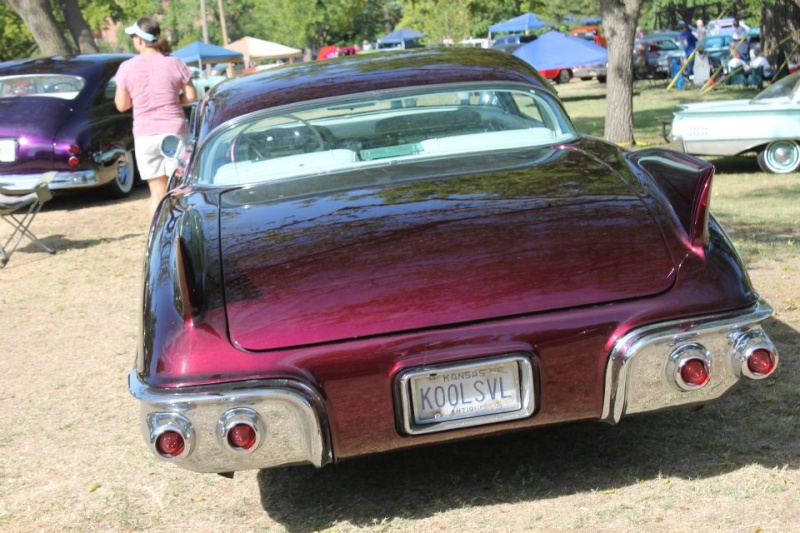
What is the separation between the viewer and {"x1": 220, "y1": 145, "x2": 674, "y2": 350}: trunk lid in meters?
3.08

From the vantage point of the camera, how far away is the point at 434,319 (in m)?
3.06

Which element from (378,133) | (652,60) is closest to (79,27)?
(652,60)

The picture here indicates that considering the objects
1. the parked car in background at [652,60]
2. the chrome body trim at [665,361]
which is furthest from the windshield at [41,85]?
the parked car in background at [652,60]

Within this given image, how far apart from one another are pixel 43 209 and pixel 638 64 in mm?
23804

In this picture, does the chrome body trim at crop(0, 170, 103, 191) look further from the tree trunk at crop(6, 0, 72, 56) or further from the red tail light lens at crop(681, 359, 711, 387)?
the red tail light lens at crop(681, 359, 711, 387)

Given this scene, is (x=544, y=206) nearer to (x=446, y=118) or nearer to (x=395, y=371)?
(x=395, y=371)

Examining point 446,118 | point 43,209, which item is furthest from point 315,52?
point 446,118

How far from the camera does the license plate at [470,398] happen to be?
308 centimetres

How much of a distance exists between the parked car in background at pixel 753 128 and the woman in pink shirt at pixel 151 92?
5.48 m

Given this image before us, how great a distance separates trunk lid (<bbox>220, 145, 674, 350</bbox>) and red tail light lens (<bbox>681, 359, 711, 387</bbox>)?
25 cm

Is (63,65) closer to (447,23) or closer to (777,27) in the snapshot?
(777,27)

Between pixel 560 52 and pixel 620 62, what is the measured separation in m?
13.6

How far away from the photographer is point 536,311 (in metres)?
3.10

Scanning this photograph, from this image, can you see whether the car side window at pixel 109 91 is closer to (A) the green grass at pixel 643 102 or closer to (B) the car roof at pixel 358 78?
(B) the car roof at pixel 358 78
